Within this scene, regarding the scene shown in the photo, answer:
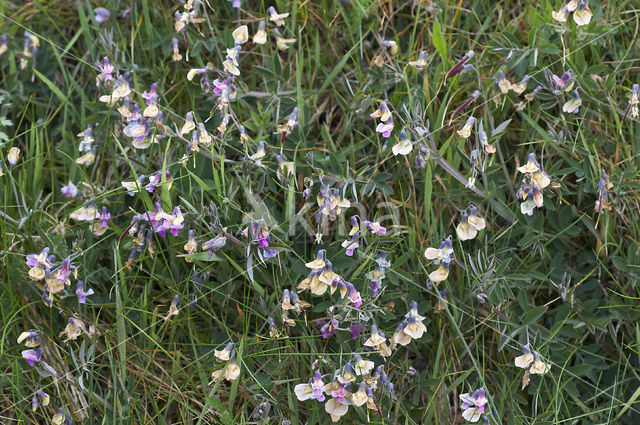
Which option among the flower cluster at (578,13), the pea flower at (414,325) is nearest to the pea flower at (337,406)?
the pea flower at (414,325)

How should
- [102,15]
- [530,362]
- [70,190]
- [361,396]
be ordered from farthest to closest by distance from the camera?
[102,15]
[70,190]
[530,362]
[361,396]

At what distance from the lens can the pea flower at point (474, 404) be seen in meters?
2.19

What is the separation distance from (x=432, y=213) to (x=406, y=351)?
473 millimetres

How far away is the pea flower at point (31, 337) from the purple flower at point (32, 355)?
0.03 metres

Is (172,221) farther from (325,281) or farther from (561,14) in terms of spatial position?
(561,14)

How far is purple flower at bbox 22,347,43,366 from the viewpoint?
230 centimetres

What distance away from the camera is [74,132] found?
2951 millimetres

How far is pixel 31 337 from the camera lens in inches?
93.0

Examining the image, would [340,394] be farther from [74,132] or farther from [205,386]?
[74,132]

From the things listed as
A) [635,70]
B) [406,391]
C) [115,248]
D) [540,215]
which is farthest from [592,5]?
[115,248]

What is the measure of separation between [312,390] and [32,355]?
2.92ft

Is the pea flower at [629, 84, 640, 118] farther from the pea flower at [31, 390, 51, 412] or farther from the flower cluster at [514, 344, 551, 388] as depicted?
the pea flower at [31, 390, 51, 412]

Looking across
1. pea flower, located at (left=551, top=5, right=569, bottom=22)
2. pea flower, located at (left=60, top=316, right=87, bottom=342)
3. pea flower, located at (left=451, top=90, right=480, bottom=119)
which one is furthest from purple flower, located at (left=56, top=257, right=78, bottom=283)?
pea flower, located at (left=551, top=5, right=569, bottom=22)

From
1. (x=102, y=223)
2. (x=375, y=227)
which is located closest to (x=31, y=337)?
(x=102, y=223)
